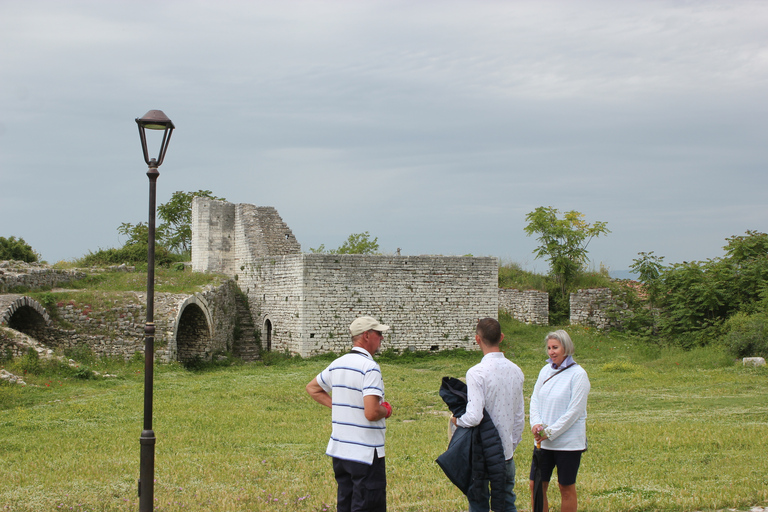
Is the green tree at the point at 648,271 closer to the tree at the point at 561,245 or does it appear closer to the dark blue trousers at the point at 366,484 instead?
the tree at the point at 561,245

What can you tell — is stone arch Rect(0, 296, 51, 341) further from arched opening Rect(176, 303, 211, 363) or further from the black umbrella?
the black umbrella

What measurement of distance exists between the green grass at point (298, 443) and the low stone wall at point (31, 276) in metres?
4.64

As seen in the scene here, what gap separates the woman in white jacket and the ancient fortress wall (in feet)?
56.9

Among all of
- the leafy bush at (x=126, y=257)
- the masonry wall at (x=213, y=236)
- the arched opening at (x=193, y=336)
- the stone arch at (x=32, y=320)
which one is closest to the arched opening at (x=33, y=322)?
the stone arch at (x=32, y=320)

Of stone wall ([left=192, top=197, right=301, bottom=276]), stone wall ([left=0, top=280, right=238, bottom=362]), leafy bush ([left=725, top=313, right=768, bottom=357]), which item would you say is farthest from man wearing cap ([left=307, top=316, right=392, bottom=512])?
stone wall ([left=192, top=197, right=301, bottom=276])

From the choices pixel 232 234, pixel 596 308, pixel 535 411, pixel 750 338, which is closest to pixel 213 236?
pixel 232 234

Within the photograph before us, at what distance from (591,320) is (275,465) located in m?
20.7

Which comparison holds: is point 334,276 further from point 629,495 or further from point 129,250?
point 629,495

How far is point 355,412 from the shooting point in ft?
15.1

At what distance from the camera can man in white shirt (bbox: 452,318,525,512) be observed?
4723 millimetres

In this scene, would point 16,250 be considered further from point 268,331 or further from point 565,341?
point 565,341

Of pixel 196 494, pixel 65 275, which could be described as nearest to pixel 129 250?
pixel 65 275

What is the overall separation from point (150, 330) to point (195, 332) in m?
16.7

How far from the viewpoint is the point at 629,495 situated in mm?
6191
